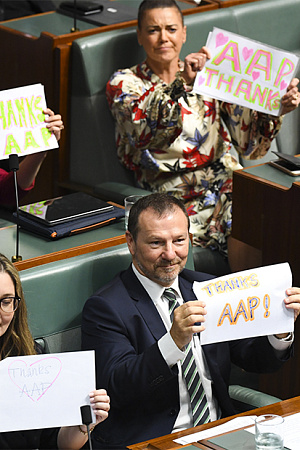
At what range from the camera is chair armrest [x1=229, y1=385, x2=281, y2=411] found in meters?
2.88

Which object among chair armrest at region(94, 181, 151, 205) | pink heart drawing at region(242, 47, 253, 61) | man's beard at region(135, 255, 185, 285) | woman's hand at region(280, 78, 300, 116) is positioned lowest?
chair armrest at region(94, 181, 151, 205)

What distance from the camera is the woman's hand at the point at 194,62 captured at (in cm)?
383

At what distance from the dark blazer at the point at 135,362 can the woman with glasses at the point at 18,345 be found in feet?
0.95

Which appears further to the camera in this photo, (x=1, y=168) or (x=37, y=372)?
(x=1, y=168)

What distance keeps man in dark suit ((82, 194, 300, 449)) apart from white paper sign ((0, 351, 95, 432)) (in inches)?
16.1

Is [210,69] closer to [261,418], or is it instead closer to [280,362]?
[280,362]

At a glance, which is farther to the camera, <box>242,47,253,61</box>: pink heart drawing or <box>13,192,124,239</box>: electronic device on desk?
<box>242,47,253,61</box>: pink heart drawing

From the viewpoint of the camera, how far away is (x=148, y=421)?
110 inches

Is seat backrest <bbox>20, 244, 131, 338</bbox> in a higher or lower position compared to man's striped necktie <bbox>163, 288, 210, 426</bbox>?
higher

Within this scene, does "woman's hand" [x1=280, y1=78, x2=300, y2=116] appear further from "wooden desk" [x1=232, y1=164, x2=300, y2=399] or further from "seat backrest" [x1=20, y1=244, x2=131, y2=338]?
"seat backrest" [x1=20, y1=244, x2=131, y2=338]

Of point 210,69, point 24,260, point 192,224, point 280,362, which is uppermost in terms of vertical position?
point 210,69

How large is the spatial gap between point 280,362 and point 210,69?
1364mm

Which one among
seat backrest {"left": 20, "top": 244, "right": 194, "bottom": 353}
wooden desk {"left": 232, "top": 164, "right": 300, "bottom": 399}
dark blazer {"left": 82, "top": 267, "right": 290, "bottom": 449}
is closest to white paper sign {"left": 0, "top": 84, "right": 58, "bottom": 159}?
seat backrest {"left": 20, "top": 244, "right": 194, "bottom": 353}

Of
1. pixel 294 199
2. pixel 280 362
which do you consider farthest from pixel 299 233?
pixel 280 362
